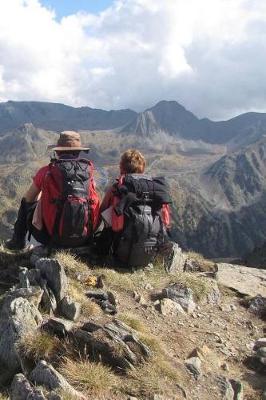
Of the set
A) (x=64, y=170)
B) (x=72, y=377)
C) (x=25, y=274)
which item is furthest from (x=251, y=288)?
(x=72, y=377)

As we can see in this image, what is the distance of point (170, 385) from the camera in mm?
7258

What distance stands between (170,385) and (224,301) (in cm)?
556

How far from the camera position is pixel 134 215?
39.0 feet

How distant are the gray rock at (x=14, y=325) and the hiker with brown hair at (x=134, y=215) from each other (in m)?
4.06

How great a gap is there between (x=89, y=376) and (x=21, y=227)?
649 centimetres

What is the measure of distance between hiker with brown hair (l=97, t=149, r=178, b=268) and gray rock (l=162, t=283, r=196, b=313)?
1131 millimetres

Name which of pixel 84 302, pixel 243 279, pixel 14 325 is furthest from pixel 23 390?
pixel 243 279

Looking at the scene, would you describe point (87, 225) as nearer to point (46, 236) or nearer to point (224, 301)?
point (46, 236)

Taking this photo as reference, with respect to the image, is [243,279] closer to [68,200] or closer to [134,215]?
[134,215]

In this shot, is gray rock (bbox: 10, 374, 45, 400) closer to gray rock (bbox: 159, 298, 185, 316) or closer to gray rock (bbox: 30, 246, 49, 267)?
gray rock (bbox: 159, 298, 185, 316)

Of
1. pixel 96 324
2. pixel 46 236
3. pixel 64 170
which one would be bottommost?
pixel 96 324

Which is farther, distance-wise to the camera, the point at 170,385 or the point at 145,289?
the point at 145,289

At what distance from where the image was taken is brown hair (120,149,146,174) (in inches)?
499

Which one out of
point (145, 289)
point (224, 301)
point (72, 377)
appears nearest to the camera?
point (72, 377)
